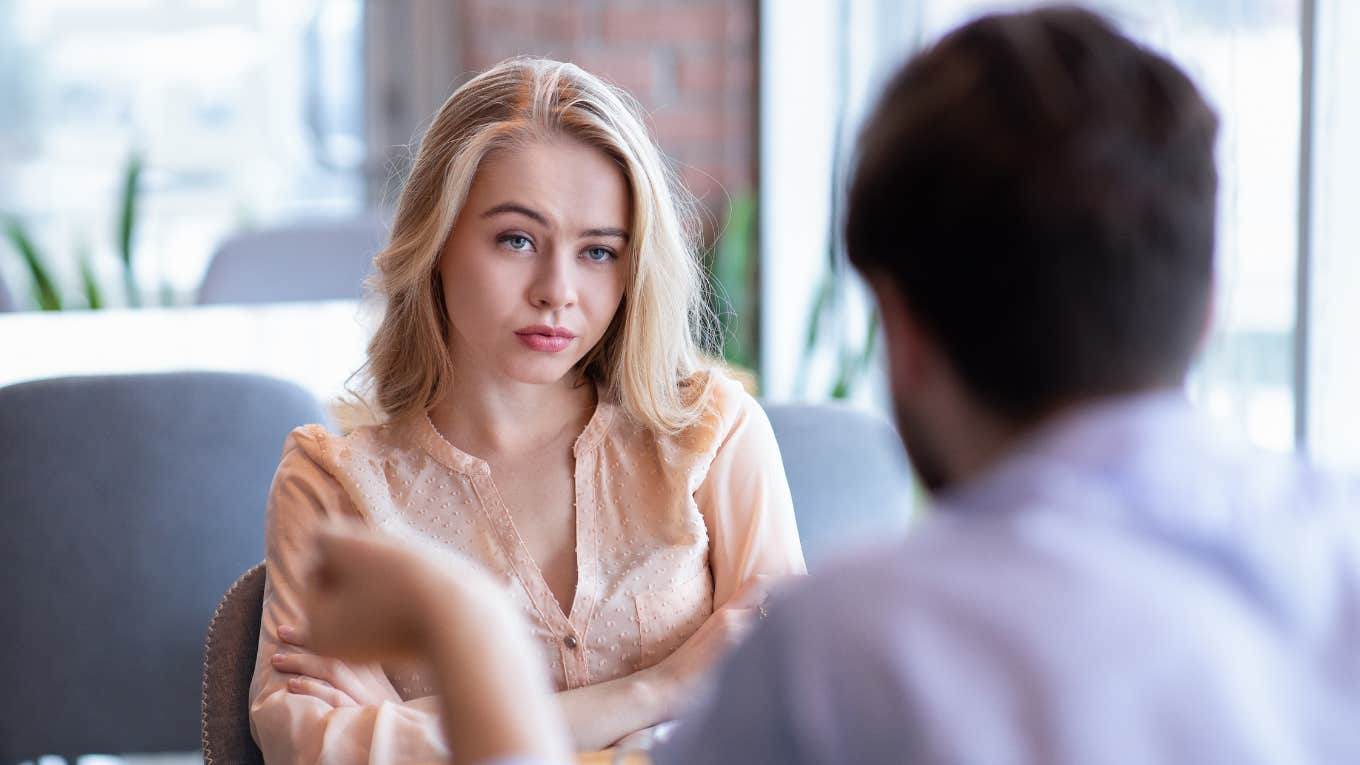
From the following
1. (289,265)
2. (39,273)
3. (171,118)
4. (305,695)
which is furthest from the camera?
(171,118)

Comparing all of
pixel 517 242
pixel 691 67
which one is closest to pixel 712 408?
pixel 517 242

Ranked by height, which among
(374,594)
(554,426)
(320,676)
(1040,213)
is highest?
(1040,213)

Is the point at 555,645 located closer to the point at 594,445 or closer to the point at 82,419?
the point at 594,445

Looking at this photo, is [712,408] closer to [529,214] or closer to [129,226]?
[529,214]

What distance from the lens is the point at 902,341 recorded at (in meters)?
0.65

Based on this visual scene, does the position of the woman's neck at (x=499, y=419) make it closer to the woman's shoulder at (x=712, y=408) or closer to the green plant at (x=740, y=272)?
the woman's shoulder at (x=712, y=408)

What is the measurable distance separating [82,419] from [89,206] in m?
3.29

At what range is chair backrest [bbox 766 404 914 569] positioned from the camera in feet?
5.82

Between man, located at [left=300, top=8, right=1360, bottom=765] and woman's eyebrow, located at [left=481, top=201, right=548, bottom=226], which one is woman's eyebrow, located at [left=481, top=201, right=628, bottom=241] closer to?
woman's eyebrow, located at [left=481, top=201, right=548, bottom=226]

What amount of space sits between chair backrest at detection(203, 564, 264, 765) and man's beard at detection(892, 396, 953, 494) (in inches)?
36.5

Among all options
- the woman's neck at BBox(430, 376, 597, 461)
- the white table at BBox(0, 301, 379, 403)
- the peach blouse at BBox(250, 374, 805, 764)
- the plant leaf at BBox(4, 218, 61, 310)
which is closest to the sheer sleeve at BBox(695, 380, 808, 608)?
the peach blouse at BBox(250, 374, 805, 764)

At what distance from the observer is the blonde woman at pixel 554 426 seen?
1437 mm

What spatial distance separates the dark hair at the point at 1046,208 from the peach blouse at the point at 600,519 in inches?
33.9

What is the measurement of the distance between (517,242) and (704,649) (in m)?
0.44
